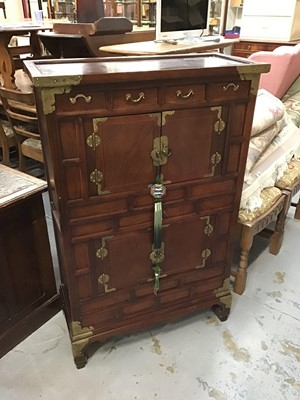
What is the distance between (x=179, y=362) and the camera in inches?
59.2

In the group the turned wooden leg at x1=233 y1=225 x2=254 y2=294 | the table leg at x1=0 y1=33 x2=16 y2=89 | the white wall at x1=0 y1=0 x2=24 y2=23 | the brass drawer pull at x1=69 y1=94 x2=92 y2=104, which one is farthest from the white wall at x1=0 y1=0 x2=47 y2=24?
the brass drawer pull at x1=69 y1=94 x2=92 y2=104

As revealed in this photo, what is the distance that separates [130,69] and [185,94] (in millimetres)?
184

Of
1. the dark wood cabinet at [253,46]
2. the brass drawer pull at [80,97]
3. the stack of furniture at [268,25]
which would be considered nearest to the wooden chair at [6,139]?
the brass drawer pull at [80,97]

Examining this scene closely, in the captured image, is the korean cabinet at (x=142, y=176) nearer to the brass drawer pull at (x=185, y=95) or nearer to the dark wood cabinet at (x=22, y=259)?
the brass drawer pull at (x=185, y=95)

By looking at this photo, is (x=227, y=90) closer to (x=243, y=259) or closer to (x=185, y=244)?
(x=185, y=244)

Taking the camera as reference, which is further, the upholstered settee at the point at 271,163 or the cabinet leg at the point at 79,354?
the upholstered settee at the point at 271,163

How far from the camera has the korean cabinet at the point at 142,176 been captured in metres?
1.03

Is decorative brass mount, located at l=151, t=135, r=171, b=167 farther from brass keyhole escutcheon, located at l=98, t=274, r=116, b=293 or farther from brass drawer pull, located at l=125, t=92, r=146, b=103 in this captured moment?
brass keyhole escutcheon, located at l=98, t=274, r=116, b=293

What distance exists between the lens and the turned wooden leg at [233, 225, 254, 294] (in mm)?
1672

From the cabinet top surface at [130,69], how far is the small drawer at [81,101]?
37 millimetres

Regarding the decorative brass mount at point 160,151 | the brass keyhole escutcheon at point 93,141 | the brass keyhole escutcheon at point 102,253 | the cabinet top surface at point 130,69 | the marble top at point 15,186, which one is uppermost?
the cabinet top surface at point 130,69

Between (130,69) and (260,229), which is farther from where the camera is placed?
(260,229)

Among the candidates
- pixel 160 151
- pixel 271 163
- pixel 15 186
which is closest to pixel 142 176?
pixel 160 151

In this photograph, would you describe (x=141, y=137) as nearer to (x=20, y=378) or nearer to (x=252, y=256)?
(x=20, y=378)
